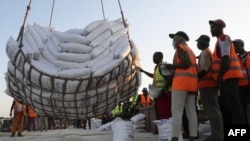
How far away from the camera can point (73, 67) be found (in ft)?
12.8

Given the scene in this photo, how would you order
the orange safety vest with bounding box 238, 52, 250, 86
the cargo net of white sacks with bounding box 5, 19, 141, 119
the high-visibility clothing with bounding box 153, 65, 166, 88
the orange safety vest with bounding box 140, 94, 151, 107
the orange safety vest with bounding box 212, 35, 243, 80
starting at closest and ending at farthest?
the cargo net of white sacks with bounding box 5, 19, 141, 119, the orange safety vest with bounding box 212, 35, 243, 80, the high-visibility clothing with bounding box 153, 65, 166, 88, the orange safety vest with bounding box 238, 52, 250, 86, the orange safety vest with bounding box 140, 94, 151, 107

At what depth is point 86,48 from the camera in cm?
398

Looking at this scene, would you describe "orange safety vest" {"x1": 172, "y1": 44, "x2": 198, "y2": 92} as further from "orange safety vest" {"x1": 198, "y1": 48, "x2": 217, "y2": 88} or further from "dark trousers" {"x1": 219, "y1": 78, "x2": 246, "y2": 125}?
"dark trousers" {"x1": 219, "y1": 78, "x2": 246, "y2": 125}

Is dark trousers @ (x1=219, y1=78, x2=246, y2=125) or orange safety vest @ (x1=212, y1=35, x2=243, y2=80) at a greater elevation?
orange safety vest @ (x1=212, y1=35, x2=243, y2=80)

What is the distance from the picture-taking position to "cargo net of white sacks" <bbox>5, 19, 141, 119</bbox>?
3.86 m

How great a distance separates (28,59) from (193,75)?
179 centimetres

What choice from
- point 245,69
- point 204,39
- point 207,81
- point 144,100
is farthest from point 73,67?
point 144,100

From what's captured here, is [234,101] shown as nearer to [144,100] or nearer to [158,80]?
[158,80]

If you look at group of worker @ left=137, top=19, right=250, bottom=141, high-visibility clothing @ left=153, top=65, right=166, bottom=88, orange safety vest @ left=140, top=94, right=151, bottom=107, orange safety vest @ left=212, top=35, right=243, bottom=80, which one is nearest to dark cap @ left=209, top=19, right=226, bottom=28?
group of worker @ left=137, top=19, right=250, bottom=141

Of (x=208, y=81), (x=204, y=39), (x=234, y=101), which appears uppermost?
(x=204, y=39)

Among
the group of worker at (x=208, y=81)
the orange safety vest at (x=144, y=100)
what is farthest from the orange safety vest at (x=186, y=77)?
the orange safety vest at (x=144, y=100)

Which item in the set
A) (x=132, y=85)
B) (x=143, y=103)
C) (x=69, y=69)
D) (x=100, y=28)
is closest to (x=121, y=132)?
(x=132, y=85)

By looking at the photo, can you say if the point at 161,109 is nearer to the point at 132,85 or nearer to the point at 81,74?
the point at 132,85

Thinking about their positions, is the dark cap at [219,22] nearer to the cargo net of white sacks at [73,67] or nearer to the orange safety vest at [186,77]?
the orange safety vest at [186,77]
